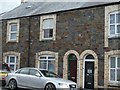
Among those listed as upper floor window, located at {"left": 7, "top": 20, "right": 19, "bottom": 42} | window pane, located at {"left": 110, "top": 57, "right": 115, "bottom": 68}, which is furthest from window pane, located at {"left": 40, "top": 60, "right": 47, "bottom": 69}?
window pane, located at {"left": 110, "top": 57, "right": 115, "bottom": 68}

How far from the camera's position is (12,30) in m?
28.5

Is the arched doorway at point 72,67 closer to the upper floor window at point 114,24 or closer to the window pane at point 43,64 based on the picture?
the window pane at point 43,64

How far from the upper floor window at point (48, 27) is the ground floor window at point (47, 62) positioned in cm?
162

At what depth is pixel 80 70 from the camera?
74.1 feet

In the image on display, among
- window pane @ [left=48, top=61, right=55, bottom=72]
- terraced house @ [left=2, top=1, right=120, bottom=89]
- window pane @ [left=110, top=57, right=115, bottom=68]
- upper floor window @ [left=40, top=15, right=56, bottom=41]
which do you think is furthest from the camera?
upper floor window @ [left=40, top=15, right=56, bottom=41]

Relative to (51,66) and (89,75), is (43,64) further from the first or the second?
(89,75)

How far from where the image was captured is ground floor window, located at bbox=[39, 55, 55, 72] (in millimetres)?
24653

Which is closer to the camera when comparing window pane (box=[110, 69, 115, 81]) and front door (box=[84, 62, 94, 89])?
window pane (box=[110, 69, 115, 81])

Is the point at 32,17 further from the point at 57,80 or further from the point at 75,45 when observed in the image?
the point at 57,80

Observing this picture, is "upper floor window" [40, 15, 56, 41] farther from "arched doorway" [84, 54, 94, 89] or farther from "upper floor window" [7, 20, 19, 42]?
"arched doorway" [84, 54, 94, 89]

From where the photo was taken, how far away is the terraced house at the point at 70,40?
2128 cm

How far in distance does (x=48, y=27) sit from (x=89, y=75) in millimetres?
5889

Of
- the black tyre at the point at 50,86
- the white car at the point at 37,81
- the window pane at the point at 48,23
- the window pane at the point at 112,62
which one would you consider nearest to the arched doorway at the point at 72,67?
the window pane at the point at 112,62

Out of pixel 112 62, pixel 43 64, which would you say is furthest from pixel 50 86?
pixel 43 64
